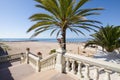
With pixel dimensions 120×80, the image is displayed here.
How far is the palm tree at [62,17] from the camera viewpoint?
10820 millimetres

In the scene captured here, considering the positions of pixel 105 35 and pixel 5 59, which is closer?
pixel 105 35

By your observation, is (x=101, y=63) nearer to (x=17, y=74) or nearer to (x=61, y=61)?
(x=61, y=61)

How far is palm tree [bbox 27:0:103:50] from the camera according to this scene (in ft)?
35.5

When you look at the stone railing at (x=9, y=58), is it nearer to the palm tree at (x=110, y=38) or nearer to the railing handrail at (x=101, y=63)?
the palm tree at (x=110, y=38)

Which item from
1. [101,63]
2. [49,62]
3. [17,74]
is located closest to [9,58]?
[17,74]

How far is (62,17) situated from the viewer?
1098 centimetres

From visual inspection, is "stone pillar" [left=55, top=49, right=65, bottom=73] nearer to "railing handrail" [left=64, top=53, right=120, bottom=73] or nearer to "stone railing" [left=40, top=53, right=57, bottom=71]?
"stone railing" [left=40, top=53, right=57, bottom=71]

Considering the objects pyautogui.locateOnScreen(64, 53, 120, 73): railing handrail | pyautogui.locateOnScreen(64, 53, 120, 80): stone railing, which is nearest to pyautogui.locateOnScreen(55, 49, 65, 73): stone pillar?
pyautogui.locateOnScreen(64, 53, 120, 80): stone railing

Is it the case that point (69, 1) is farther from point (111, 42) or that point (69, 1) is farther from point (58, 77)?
point (58, 77)

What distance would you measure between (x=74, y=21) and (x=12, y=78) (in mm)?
5828

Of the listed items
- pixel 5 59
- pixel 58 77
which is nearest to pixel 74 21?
pixel 58 77

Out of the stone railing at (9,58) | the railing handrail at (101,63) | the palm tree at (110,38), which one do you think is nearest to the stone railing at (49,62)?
the railing handrail at (101,63)

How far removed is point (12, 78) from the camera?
400 inches

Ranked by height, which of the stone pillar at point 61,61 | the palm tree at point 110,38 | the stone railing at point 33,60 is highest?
the palm tree at point 110,38
